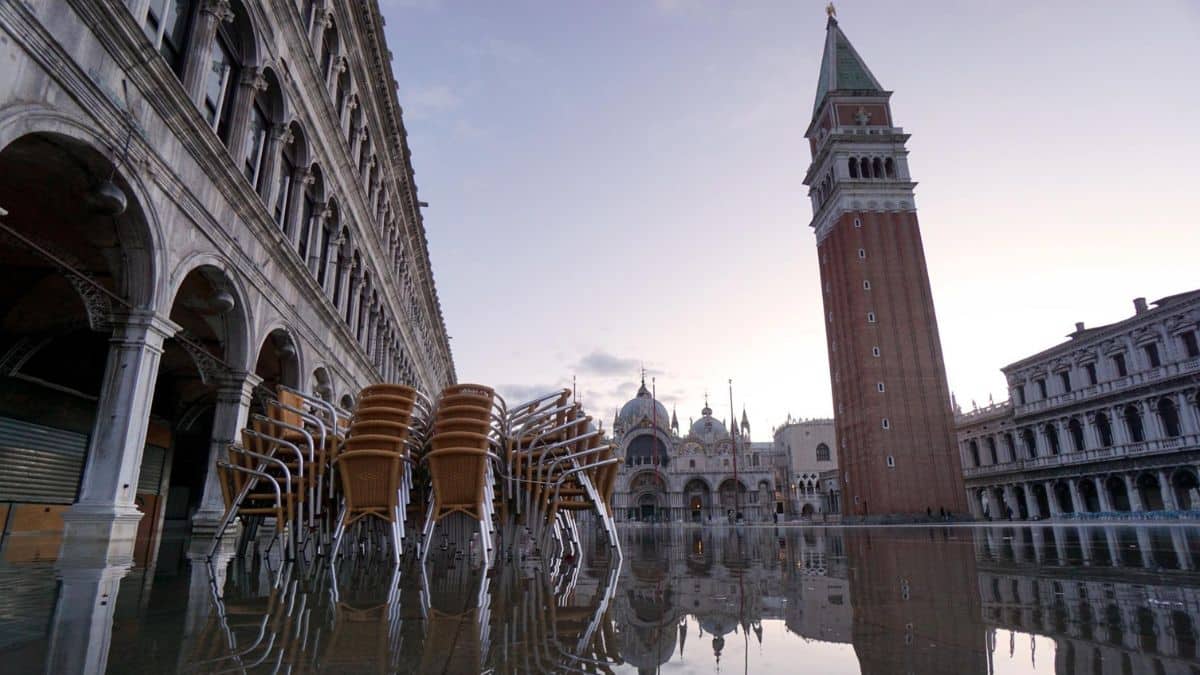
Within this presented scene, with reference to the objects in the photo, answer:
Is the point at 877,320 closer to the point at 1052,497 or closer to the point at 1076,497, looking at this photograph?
the point at 1076,497

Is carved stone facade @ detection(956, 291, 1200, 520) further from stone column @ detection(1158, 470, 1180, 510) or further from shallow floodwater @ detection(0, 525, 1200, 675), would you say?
shallow floodwater @ detection(0, 525, 1200, 675)

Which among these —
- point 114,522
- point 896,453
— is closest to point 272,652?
point 114,522

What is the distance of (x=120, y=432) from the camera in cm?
687

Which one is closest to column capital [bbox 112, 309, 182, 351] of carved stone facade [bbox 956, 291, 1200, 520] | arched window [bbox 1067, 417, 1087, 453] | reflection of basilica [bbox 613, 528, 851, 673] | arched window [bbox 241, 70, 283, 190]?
arched window [bbox 241, 70, 283, 190]

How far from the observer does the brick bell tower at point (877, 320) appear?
39.8 meters

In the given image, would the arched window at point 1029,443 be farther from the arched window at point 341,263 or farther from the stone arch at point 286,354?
the stone arch at point 286,354

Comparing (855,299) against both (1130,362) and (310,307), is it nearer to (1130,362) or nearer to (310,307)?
(1130,362)

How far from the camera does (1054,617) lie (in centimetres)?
289

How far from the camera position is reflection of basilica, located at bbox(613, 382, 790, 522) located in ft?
222

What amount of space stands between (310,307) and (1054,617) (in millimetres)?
13245

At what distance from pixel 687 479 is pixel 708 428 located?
525 inches

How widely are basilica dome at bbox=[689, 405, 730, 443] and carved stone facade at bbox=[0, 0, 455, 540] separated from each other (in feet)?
213

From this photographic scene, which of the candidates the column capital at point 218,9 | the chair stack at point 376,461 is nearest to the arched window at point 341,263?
the column capital at point 218,9

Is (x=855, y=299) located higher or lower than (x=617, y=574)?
higher
